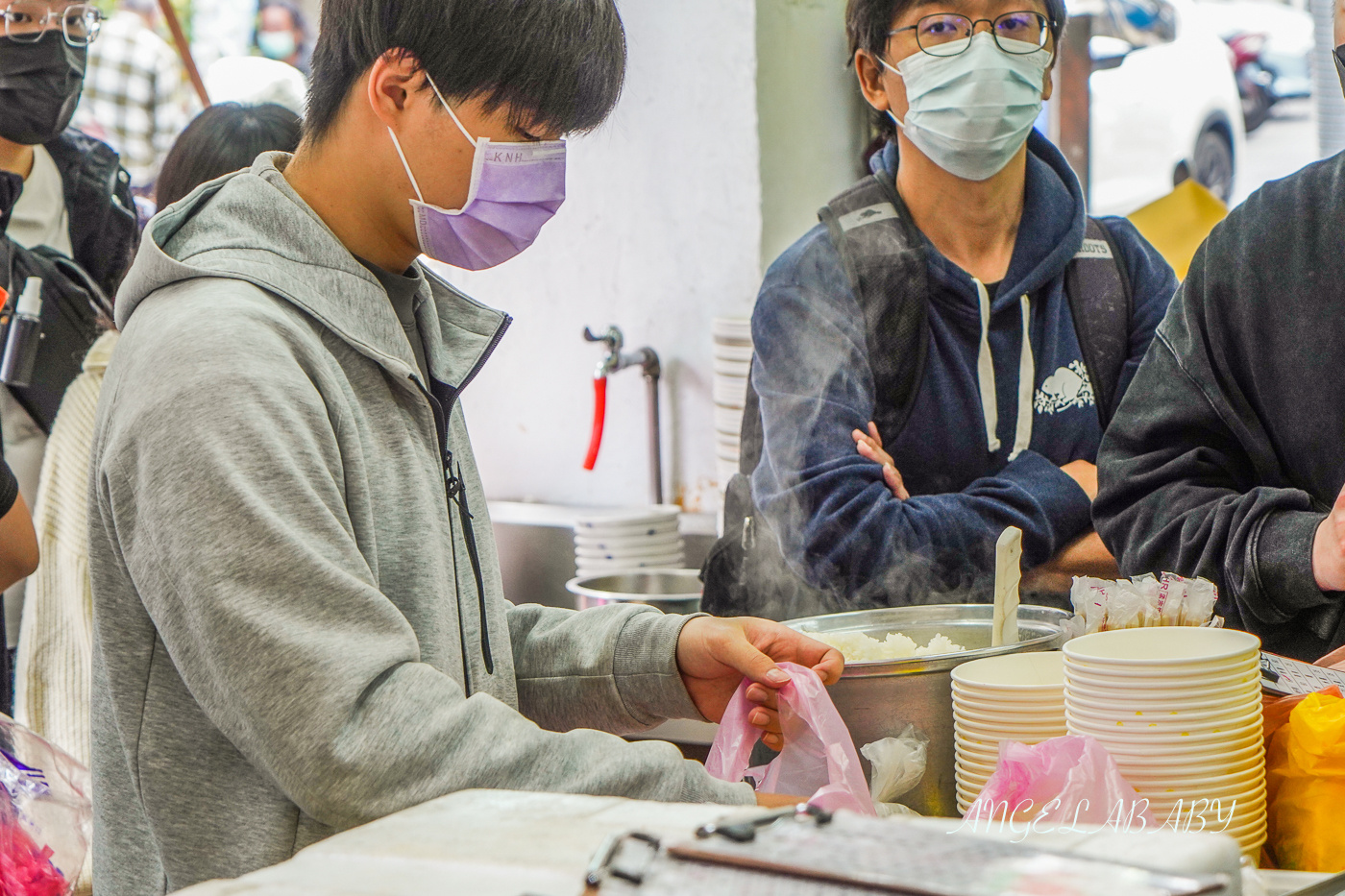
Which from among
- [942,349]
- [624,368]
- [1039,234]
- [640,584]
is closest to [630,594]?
[640,584]

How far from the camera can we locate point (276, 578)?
1.19 metres

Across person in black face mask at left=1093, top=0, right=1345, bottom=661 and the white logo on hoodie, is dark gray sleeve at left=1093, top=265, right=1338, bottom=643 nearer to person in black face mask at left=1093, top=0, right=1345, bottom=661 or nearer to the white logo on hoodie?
person in black face mask at left=1093, top=0, right=1345, bottom=661

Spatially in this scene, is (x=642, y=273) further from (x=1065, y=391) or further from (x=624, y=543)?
(x=1065, y=391)

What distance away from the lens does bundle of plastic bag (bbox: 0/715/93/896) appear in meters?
1.62

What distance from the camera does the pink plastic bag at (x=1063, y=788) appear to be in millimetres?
1284

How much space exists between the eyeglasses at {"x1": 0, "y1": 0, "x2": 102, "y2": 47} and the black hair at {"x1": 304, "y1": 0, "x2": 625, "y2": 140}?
202cm

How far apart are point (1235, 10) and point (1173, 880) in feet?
32.6

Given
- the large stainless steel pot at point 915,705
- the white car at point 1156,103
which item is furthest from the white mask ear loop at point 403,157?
the white car at point 1156,103

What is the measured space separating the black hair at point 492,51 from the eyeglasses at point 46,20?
2.02m

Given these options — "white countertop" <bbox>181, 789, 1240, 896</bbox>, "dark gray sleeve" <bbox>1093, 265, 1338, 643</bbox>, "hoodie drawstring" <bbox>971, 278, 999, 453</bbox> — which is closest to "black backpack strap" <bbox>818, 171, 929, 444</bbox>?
"hoodie drawstring" <bbox>971, 278, 999, 453</bbox>

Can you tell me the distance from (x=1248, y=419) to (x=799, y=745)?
89 cm

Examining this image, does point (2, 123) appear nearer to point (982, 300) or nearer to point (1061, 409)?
point (982, 300)

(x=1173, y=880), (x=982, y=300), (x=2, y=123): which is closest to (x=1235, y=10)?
(x=982, y=300)

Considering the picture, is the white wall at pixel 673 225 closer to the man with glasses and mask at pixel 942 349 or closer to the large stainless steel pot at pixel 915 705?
the man with glasses and mask at pixel 942 349
